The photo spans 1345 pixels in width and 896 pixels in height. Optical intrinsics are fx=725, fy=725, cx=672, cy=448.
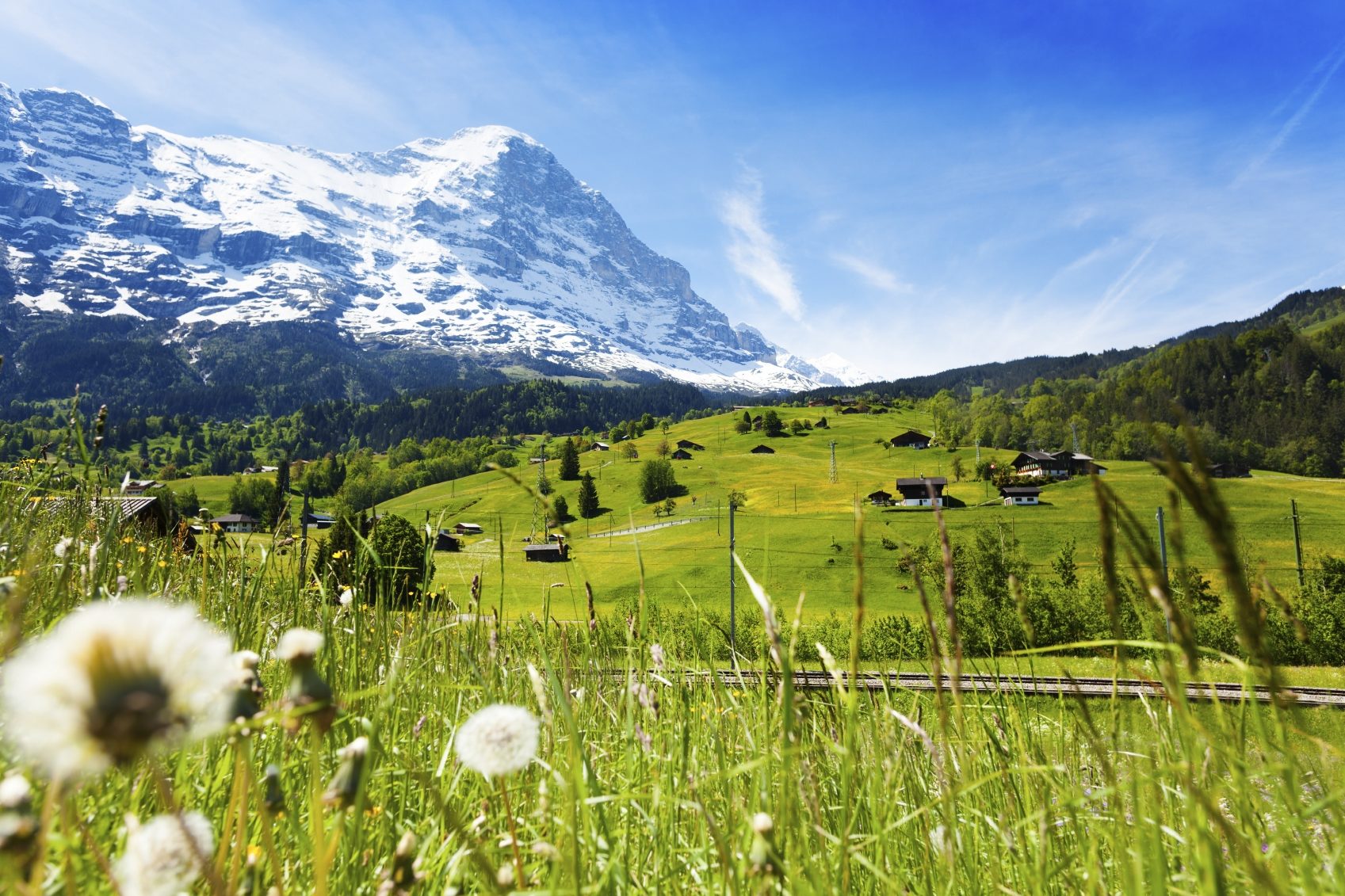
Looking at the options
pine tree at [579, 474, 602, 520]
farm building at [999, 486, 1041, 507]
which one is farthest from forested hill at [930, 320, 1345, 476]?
pine tree at [579, 474, 602, 520]

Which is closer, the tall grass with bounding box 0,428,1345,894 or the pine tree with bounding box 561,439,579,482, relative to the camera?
A: the tall grass with bounding box 0,428,1345,894

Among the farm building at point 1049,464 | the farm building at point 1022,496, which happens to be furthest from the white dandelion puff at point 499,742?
the farm building at point 1049,464

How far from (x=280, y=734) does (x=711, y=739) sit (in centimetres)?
159

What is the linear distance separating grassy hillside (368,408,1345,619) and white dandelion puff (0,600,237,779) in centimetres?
4846

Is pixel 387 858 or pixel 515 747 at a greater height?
pixel 515 747

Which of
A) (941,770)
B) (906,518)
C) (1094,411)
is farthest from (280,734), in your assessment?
(1094,411)

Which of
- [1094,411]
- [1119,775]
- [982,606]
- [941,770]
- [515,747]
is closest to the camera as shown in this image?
[515,747]

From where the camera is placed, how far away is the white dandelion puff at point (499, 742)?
0.99m

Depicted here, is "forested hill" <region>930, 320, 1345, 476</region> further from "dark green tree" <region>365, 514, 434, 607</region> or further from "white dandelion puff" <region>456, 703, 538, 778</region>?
"white dandelion puff" <region>456, 703, 538, 778</region>

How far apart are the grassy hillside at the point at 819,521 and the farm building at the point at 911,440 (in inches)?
213

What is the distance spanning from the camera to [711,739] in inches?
116

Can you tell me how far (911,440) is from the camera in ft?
604

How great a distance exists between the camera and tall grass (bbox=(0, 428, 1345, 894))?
1.13m

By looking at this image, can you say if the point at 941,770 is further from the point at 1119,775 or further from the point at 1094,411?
→ the point at 1094,411
